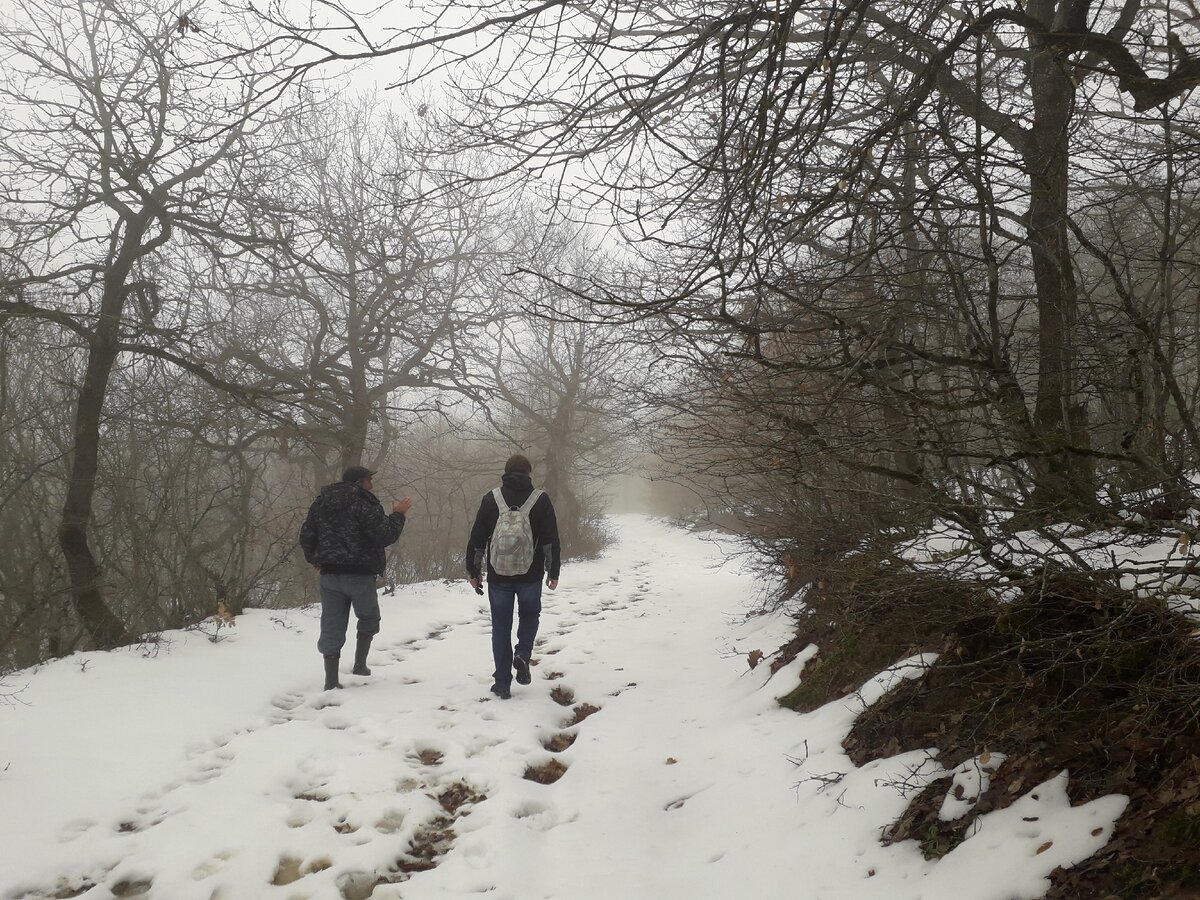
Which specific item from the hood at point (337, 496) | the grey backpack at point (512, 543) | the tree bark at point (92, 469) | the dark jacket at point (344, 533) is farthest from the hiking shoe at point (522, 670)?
the tree bark at point (92, 469)

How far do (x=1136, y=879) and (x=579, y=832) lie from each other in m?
2.45

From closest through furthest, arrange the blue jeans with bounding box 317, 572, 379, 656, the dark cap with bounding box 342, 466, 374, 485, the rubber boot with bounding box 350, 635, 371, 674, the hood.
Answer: the blue jeans with bounding box 317, 572, 379, 656
the hood
the dark cap with bounding box 342, 466, 374, 485
the rubber boot with bounding box 350, 635, 371, 674

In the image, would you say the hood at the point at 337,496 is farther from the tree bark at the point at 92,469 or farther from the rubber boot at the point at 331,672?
the tree bark at the point at 92,469

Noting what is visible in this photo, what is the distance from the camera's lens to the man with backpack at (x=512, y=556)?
564 centimetres

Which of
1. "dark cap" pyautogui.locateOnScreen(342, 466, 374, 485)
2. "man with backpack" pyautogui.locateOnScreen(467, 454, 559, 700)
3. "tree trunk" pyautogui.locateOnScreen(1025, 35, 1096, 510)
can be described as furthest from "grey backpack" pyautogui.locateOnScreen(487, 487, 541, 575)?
"tree trunk" pyautogui.locateOnScreen(1025, 35, 1096, 510)

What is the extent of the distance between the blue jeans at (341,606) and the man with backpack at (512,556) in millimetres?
933

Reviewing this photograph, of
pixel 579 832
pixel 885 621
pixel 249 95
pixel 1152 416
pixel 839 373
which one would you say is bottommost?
pixel 579 832

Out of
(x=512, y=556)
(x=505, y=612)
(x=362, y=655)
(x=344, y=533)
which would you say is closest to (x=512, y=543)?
(x=512, y=556)

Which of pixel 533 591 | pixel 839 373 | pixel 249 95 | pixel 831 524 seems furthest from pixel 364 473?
pixel 839 373

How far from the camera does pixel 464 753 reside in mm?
4586

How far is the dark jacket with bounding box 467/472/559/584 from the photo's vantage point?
19.0ft

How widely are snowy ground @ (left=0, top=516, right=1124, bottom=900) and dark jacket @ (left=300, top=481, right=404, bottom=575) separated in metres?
1.06

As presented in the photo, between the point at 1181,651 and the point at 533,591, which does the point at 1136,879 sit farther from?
the point at 533,591

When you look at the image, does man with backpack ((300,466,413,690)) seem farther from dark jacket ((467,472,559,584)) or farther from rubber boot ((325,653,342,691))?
dark jacket ((467,472,559,584))
